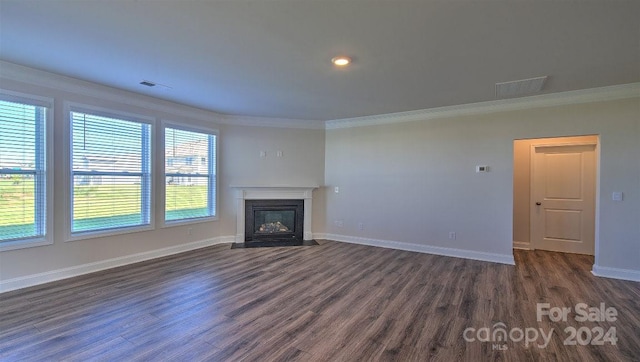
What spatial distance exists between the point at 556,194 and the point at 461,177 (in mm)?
1980

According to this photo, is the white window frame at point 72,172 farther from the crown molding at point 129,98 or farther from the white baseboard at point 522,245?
the white baseboard at point 522,245

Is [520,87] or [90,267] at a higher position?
[520,87]

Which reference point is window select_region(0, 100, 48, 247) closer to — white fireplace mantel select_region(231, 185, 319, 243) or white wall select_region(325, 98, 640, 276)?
white fireplace mantel select_region(231, 185, 319, 243)

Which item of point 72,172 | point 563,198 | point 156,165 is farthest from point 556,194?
point 72,172

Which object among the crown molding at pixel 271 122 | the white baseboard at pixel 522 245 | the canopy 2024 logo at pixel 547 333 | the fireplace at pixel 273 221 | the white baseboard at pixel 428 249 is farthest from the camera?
the fireplace at pixel 273 221

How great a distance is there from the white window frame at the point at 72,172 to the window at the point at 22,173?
22 cm

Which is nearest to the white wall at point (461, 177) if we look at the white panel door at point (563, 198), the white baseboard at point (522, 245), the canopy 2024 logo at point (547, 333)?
the white panel door at point (563, 198)

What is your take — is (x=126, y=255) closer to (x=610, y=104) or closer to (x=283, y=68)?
(x=283, y=68)

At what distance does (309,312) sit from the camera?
9.27 ft

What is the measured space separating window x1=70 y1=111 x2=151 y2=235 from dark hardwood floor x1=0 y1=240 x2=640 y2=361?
2.46 ft

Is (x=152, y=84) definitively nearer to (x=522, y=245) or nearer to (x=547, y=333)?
(x=547, y=333)

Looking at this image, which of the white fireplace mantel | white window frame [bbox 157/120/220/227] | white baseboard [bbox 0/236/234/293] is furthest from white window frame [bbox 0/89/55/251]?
the white fireplace mantel

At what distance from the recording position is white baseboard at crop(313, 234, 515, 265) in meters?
4.58

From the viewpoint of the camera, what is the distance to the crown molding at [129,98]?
3.32 metres
